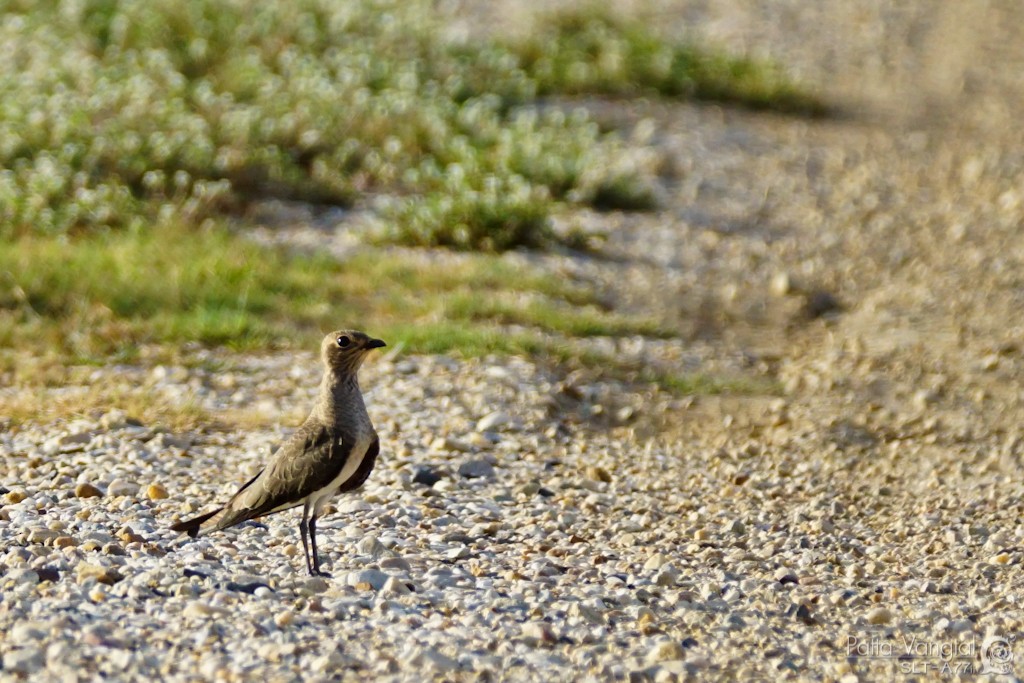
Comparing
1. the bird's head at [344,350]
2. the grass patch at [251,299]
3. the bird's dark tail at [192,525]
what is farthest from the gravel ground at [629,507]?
the bird's head at [344,350]

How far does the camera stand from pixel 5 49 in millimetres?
15211

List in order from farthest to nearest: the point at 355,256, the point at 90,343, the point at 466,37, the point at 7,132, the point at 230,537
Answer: the point at 466,37, the point at 7,132, the point at 355,256, the point at 90,343, the point at 230,537

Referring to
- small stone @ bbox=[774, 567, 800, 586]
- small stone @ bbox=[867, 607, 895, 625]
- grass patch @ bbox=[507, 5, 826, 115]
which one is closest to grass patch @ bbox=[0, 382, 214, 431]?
small stone @ bbox=[774, 567, 800, 586]

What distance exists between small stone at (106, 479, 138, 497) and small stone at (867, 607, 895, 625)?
3519 millimetres

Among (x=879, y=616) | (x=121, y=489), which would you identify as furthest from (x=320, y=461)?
(x=879, y=616)

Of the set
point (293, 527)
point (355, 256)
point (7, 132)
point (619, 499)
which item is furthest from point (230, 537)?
point (7, 132)

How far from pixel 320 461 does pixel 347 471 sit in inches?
5.3

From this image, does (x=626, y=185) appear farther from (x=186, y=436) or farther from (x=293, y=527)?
(x=293, y=527)

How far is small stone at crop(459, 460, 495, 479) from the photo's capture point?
790cm

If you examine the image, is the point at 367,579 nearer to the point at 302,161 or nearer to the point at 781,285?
the point at 781,285

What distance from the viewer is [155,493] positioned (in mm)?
7250

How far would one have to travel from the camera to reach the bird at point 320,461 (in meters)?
6.11

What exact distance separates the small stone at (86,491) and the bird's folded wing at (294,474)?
47.8 inches

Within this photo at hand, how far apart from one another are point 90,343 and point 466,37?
8814 mm
